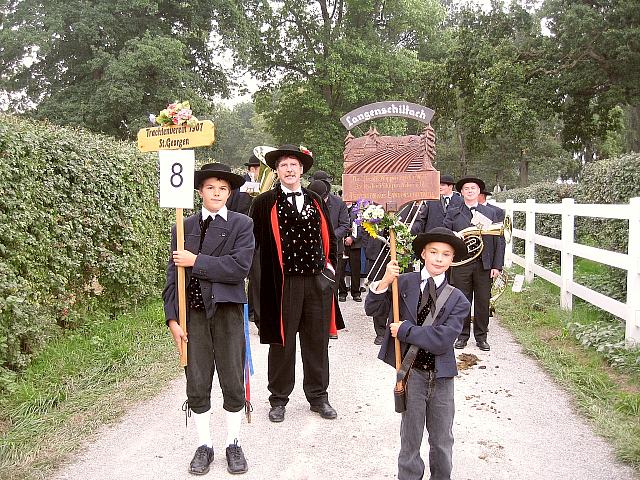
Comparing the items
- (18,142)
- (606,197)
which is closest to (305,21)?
(606,197)

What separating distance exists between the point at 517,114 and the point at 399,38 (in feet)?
67.6

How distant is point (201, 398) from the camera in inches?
154

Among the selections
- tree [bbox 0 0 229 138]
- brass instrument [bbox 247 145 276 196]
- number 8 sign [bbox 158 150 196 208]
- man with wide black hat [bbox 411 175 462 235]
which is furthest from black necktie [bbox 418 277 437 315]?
tree [bbox 0 0 229 138]

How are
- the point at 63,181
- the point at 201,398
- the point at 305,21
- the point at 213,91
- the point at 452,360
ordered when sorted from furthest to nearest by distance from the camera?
the point at 305,21, the point at 213,91, the point at 63,181, the point at 201,398, the point at 452,360

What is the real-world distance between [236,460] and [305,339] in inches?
51.8

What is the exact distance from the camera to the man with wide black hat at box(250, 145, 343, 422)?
479 cm

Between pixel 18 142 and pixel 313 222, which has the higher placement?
pixel 18 142

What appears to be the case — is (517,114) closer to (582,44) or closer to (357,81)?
(582,44)

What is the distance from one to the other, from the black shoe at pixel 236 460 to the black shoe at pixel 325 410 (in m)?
1.01

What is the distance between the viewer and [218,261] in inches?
150

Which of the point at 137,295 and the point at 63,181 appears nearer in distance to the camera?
the point at 63,181

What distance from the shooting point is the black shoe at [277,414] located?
4773 millimetres

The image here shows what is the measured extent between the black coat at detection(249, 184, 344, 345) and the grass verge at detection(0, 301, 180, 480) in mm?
1423

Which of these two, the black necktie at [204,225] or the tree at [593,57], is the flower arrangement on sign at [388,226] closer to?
the black necktie at [204,225]
